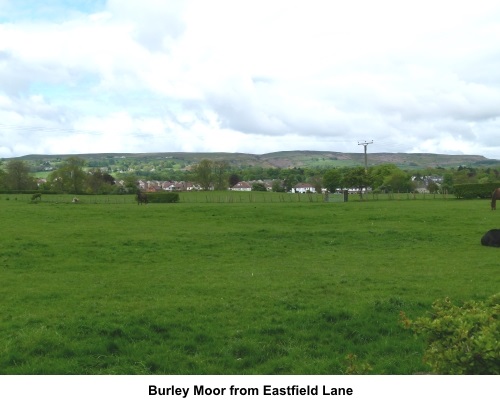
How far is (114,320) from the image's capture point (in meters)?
10.9

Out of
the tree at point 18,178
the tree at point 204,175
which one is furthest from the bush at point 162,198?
the tree at point 204,175

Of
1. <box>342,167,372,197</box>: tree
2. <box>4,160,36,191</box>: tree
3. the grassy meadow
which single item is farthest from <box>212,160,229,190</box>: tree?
the grassy meadow

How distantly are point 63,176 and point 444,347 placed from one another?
377 ft

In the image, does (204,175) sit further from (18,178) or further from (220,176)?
(18,178)

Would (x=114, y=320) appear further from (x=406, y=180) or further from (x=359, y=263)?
(x=406, y=180)

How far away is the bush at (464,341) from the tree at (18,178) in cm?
11510

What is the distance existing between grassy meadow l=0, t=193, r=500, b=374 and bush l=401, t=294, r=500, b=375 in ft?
3.69

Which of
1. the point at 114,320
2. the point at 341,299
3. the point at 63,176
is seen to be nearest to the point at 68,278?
the point at 114,320

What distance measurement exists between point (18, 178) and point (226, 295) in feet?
359

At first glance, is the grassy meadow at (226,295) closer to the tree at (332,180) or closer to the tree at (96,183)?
the tree at (96,183)

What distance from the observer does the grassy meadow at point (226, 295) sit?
29.4ft

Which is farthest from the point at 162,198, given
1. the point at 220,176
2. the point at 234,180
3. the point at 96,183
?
the point at 234,180

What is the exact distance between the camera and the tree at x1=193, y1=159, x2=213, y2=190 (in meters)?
124

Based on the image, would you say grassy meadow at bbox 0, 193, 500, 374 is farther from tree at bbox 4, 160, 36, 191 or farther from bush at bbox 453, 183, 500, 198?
tree at bbox 4, 160, 36, 191
